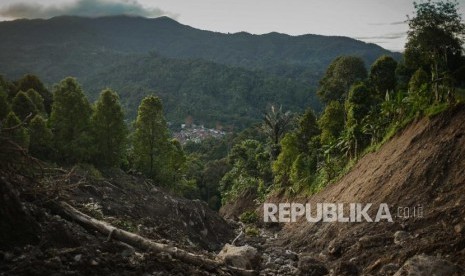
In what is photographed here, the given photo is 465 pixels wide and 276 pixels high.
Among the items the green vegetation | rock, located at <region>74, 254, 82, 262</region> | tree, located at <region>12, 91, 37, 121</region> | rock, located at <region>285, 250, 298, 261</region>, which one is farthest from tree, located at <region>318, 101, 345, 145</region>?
rock, located at <region>74, 254, 82, 262</region>

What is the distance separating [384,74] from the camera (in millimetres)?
34969

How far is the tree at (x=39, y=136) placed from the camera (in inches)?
1035

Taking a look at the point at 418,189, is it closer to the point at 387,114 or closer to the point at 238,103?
the point at 387,114

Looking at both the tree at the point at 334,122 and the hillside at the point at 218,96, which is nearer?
the tree at the point at 334,122

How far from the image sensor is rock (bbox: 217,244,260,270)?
38.3 ft

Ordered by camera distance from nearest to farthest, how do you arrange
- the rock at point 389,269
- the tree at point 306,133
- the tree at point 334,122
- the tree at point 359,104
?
the rock at point 389,269 → the tree at point 359,104 → the tree at point 334,122 → the tree at point 306,133

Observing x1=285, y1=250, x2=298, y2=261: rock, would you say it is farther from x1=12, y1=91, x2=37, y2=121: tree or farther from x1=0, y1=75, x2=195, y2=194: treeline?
x1=12, y1=91, x2=37, y2=121: tree

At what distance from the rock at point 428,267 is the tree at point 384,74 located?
2658cm

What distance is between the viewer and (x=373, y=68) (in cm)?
3512

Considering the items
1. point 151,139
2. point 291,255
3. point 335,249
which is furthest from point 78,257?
point 151,139

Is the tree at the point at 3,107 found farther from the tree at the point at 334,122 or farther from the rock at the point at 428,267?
the rock at the point at 428,267

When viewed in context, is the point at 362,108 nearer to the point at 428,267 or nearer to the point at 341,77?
the point at 428,267

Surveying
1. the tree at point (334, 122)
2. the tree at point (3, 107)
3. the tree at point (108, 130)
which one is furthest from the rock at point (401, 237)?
the tree at point (3, 107)

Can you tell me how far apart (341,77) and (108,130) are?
22557mm
